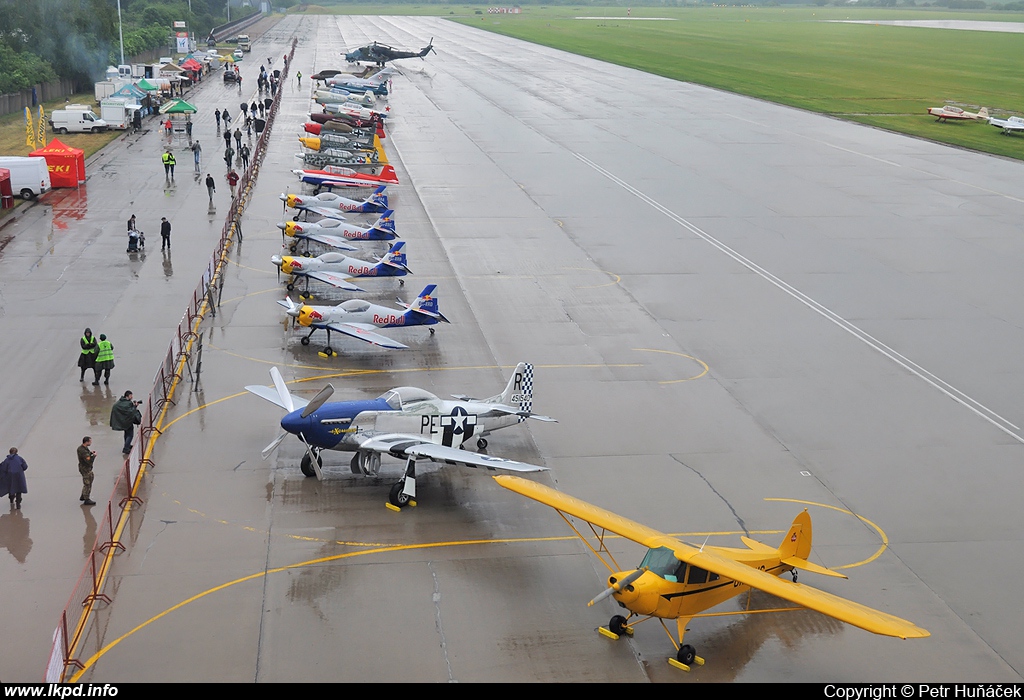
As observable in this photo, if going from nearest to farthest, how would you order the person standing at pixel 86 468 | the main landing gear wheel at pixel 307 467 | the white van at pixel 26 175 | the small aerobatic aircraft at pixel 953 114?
the person standing at pixel 86 468, the main landing gear wheel at pixel 307 467, the white van at pixel 26 175, the small aerobatic aircraft at pixel 953 114

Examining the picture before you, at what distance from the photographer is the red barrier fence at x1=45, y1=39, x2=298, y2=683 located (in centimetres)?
1745

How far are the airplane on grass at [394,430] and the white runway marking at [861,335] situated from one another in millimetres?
16112

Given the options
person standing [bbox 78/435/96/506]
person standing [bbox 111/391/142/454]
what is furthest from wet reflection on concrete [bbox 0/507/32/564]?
person standing [bbox 111/391/142/454]

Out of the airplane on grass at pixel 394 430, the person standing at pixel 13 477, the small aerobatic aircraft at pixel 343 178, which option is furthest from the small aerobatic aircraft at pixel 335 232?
the person standing at pixel 13 477

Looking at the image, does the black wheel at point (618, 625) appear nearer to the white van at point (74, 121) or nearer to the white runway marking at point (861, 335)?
the white runway marking at point (861, 335)

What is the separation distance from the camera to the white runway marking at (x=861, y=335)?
100 ft

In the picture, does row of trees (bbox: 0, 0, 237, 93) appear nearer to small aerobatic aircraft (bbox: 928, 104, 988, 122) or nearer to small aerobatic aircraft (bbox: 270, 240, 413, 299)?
small aerobatic aircraft (bbox: 270, 240, 413, 299)

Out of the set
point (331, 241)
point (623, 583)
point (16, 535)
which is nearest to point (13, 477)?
point (16, 535)

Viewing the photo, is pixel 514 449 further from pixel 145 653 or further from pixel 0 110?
pixel 0 110

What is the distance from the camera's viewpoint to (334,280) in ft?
127

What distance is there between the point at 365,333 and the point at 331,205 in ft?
65.5

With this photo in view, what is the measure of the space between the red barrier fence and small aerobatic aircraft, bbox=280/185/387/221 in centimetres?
702

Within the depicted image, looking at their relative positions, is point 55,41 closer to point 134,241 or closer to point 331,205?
point 331,205

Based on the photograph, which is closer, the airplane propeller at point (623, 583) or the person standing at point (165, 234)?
the airplane propeller at point (623, 583)
